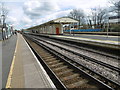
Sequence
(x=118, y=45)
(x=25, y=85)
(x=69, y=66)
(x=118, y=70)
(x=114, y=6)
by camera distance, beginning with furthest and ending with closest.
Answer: (x=114, y=6) → (x=118, y=45) → (x=69, y=66) → (x=118, y=70) → (x=25, y=85)

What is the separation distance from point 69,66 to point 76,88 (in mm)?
2133

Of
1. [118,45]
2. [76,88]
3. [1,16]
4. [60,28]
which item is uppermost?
[1,16]

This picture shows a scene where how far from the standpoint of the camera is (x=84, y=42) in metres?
12.5

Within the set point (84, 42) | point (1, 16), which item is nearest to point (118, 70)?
point (84, 42)

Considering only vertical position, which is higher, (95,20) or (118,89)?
(95,20)

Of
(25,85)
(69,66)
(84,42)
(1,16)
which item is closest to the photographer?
(25,85)

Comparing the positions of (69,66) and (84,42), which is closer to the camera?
(69,66)

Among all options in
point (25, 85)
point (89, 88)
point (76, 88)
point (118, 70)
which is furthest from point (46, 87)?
point (118, 70)

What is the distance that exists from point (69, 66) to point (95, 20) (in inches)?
2375

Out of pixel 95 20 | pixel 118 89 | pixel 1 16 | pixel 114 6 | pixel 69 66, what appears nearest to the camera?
pixel 118 89

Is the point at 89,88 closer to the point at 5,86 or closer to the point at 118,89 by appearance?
the point at 118,89

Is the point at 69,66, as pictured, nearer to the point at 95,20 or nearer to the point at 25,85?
the point at 25,85

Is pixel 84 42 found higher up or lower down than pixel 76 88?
higher up

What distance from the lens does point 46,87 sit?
350cm
